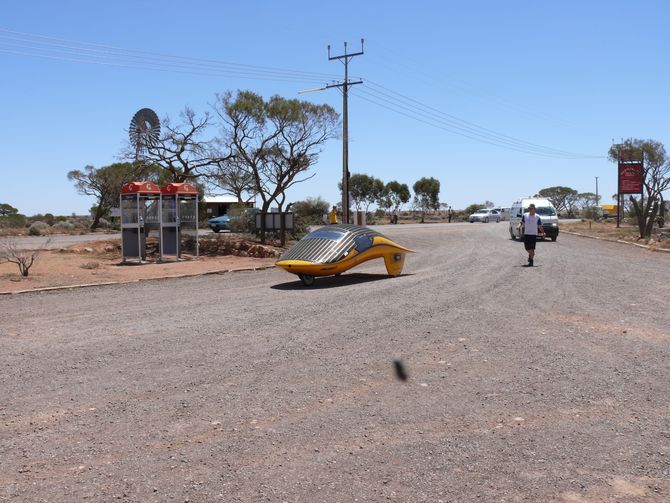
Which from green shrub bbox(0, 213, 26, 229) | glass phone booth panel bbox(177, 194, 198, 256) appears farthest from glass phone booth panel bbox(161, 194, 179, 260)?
green shrub bbox(0, 213, 26, 229)

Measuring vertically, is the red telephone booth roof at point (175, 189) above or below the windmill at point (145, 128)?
below

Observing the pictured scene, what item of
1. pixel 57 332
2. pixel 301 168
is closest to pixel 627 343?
pixel 57 332

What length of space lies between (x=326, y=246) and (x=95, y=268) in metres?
7.51

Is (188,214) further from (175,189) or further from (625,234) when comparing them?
(625,234)

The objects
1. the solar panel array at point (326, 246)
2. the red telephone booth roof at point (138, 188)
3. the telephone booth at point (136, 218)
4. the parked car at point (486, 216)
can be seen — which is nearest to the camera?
the solar panel array at point (326, 246)

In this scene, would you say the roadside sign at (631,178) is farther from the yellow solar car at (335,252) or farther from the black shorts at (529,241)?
the yellow solar car at (335,252)

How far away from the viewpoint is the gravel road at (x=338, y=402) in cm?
408

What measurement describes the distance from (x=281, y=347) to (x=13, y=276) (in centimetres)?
1027

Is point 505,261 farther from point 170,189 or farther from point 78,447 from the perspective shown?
point 78,447

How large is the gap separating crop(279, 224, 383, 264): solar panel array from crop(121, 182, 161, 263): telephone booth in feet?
26.5

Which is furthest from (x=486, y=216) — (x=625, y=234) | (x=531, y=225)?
(x=531, y=225)

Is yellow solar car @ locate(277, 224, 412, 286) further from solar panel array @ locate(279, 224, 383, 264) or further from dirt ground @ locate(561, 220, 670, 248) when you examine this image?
Result: dirt ground @ locate(561, 220, 670, 248)

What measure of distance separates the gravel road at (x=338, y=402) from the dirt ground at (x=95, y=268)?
12.6 ft

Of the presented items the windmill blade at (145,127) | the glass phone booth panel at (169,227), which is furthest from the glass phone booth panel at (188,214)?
the windmill blade at (145,127)
